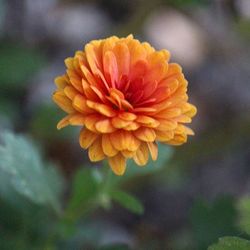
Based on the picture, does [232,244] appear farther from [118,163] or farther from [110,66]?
[110,66]

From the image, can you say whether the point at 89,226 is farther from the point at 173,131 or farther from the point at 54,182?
the point at 173,131

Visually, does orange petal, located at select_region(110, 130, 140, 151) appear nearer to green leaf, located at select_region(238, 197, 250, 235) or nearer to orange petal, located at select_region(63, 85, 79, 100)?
orange petal, located at select_region(63, 85, 79, 100)

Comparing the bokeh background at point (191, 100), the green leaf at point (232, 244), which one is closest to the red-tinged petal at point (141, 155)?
the green leaf at point (232, 244)

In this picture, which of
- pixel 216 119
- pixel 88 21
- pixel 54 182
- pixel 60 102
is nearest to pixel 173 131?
pixel 60 102

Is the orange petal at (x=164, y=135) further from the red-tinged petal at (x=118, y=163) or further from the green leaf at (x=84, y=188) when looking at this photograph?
the green leaf at (x=84, y=188)

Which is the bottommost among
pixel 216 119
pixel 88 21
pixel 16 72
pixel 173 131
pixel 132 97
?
pixel 173 131

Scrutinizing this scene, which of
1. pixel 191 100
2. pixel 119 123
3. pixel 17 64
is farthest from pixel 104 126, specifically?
pixel 191 100
